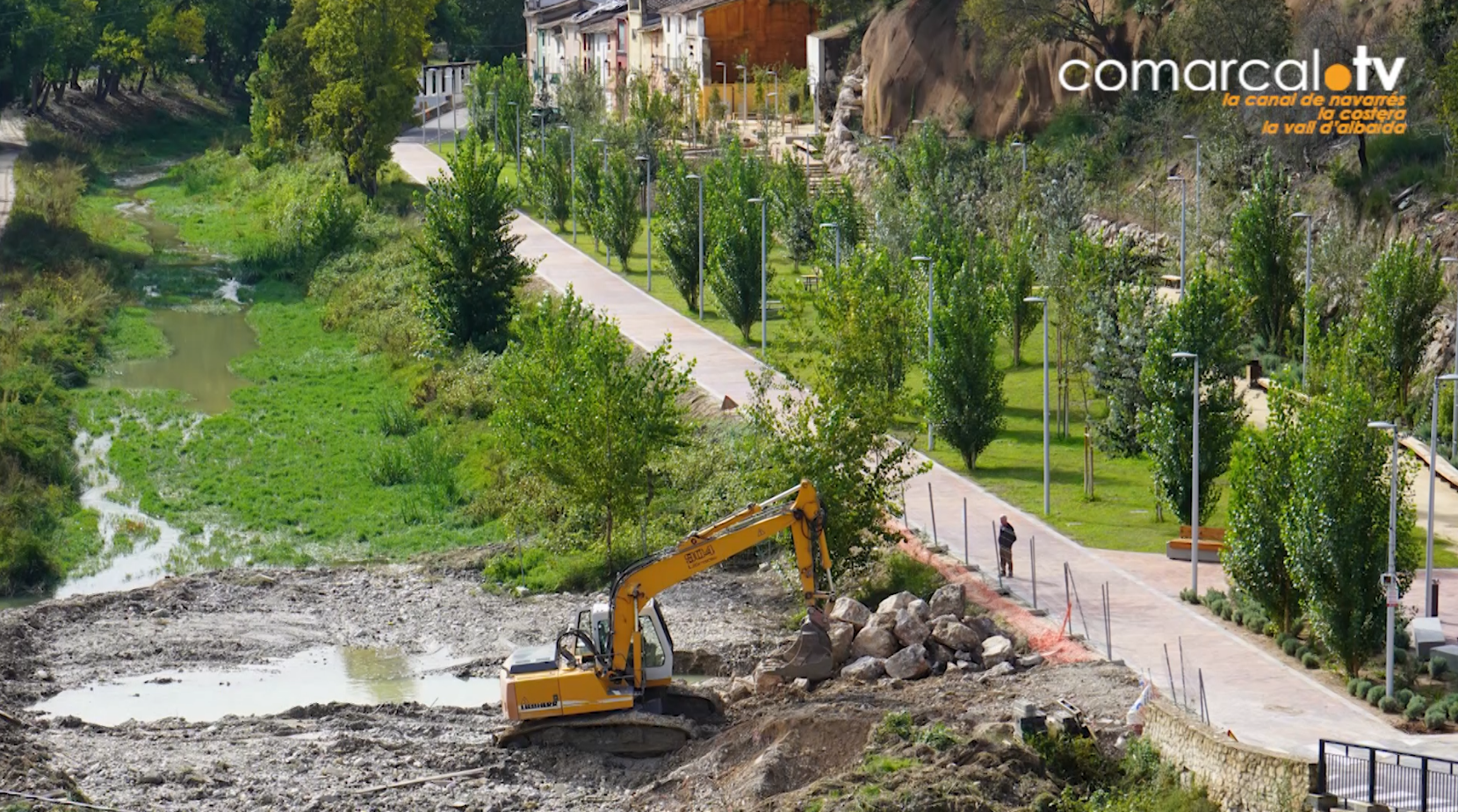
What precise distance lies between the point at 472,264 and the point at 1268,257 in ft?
86.5

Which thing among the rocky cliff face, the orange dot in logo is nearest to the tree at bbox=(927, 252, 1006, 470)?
the orange dot in logo

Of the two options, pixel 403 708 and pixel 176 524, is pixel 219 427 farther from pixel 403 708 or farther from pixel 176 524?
pixel 403 708

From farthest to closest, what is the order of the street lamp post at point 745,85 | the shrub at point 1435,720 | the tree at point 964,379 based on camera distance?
the street lamp post at point 745,85 → the tree at point 964,379 → the shrub at point 1435,720

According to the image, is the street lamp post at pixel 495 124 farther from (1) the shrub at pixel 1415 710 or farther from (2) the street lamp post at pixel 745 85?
(1) the shrub at pixel 1415 710

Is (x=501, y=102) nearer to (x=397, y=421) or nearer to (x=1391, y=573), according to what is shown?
(x=397, y=421)

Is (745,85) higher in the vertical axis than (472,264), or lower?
higher

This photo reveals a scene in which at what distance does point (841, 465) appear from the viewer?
135 feet

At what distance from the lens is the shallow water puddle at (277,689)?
37.0 metres

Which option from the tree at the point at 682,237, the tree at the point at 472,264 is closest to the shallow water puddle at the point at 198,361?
the tree at the point at 472,264

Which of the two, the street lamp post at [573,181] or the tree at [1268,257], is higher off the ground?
the street lamp post at [573,181]

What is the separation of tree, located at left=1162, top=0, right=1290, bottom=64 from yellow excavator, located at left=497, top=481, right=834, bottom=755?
1876 inches

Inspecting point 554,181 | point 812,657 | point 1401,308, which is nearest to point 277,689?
point 812,657

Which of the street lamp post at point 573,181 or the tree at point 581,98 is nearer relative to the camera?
the street lamp post at point 573,181

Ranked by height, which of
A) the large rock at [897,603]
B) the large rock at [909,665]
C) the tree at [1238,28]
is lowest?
the large rock at [909,665]
